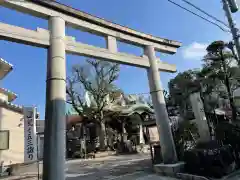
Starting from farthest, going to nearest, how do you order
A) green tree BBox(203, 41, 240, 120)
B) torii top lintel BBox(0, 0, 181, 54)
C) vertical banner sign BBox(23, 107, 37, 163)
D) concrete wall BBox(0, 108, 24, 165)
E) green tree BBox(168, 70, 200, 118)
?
1. green tree BBox(168, 70, 200, 118)
2. green tree BBox(203, 41, 240, 120)
3. concrete wall BBox(0, 108, 24, 165)
4. vertical banner sign BBox(23, 107, 37, 163)
5. torii top lintel BBox(0, 0, 181, 54)

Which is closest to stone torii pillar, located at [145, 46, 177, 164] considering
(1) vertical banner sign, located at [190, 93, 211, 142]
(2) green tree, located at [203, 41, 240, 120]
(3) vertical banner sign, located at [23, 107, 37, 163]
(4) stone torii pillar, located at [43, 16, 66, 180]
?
(1) vertical banner sign, located at [190, 93, 211, 142]

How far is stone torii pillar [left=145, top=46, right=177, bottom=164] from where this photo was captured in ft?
27.7

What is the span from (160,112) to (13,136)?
302 inches

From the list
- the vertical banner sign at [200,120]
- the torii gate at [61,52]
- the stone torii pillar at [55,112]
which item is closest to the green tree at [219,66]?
the vertical banner sign at [200,120]

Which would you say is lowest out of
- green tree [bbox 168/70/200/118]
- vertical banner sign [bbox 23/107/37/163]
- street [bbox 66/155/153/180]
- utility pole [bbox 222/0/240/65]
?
street [bbox 66/155/153/180]

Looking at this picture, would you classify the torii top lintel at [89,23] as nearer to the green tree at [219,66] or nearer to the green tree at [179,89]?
the green tree at [219,66]

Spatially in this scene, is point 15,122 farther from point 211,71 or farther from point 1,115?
point 211,71

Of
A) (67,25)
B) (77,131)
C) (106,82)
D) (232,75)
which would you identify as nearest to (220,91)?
(232,75)

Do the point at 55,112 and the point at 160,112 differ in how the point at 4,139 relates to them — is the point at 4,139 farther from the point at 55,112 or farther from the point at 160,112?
the point at 160,112

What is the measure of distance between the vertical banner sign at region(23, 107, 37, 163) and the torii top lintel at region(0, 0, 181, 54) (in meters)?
3.75

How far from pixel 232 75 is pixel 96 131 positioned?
46.5 feet

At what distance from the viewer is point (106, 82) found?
22156mm

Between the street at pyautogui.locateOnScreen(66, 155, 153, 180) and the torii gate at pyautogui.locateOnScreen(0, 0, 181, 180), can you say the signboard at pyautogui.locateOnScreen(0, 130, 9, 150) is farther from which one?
the torii gate at pyautogui.locateOnScreen(0, 0, 181, 180)

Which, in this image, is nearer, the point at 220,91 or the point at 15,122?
the point at 15,122
